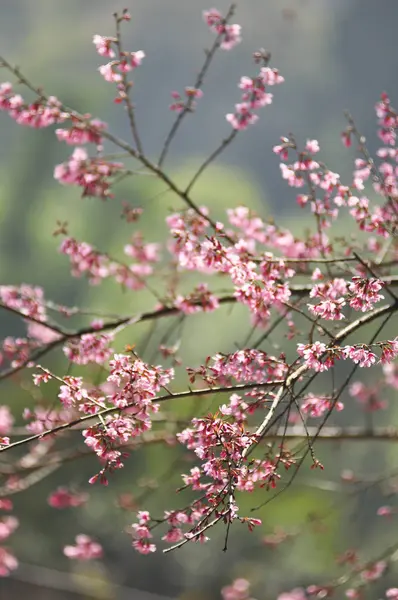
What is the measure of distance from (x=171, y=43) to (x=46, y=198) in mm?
3739

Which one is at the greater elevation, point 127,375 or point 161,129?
point 161,129

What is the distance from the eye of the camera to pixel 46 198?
35.3 feet

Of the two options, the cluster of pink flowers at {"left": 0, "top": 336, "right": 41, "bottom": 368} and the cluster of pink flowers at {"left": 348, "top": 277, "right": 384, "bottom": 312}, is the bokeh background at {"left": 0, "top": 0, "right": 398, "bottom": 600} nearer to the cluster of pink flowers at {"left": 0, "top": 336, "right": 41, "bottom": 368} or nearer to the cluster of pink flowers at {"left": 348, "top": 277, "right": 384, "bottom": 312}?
the cluster of pink flowers at {"left": 0, "top": 336, "right": 41, "bottom": 368}

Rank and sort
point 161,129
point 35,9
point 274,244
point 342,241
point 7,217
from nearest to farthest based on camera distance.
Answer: point 342,241 < point 274,244 < point 7,217 < point 161,129 < point 35,9

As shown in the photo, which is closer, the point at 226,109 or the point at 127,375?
the point at 127,375

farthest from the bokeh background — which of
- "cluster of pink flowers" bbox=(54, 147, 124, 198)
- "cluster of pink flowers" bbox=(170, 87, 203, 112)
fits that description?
"cluster of pink flowers" bbox=(170, 87, 203, 112)

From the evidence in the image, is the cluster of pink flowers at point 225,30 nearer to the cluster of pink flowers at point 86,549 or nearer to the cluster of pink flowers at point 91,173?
the cluster of pink flowers at point 91,173

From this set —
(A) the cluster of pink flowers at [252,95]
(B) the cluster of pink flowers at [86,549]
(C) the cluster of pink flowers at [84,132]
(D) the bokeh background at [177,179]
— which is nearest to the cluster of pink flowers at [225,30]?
(A) the cluster of pink flowers at [252,95]

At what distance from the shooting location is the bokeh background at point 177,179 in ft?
22.9

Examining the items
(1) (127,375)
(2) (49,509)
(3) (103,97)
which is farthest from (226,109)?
(1) (127,375)

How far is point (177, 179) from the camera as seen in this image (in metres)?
10.5

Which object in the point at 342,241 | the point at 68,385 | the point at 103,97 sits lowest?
the point at 68,385

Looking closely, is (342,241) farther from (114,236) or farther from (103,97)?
(103,97)

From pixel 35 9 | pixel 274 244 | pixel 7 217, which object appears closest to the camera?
pixel 274 244
